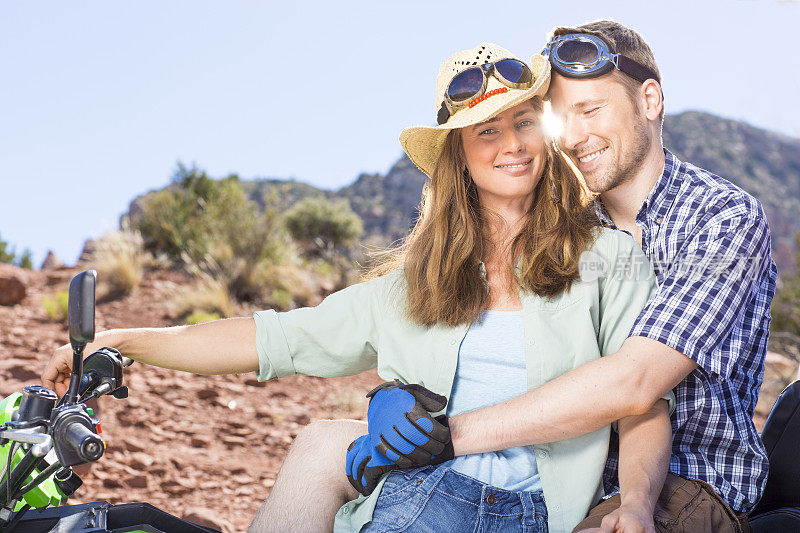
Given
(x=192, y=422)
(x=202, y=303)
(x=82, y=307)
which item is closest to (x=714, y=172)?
(x=202, y=303)

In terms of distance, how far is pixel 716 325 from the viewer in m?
2.15

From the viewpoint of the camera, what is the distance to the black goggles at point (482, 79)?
2.59 m

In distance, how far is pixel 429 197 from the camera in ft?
9.65

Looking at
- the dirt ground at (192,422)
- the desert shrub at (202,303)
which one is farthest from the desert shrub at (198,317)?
the dirt ground at (192,422)

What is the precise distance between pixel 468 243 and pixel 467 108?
489 mm

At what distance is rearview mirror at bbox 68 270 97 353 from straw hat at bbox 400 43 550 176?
1.47m

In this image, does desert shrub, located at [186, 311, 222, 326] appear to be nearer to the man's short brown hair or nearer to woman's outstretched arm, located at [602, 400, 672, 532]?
the man's short brown hair

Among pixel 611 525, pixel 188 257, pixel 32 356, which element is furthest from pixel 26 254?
pixel 611 525

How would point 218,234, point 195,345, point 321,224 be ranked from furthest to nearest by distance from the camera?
1. point 321,224
2. point 218,234
3. point 195,345

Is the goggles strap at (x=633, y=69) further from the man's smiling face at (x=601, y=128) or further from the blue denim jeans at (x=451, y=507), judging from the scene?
the blue denim jeans at (x=451, y=507)

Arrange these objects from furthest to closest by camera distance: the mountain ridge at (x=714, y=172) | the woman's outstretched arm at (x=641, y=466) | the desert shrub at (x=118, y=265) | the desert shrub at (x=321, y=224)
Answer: the mountain ridge at (x=714, y=172) < the desert shrub at (x=321, y=224) < the desert shrub at (x=118, y=265) < the woman's outstretched arm at (x=641, y=466)

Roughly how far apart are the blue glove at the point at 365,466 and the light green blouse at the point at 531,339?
5 centimetres

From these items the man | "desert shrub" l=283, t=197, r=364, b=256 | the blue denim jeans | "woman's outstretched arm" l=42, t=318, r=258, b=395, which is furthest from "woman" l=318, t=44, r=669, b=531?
"desert shrub" l=283, t=197, r=364, b=256

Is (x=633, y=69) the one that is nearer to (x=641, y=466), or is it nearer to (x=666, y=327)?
(x=666, y=327)
